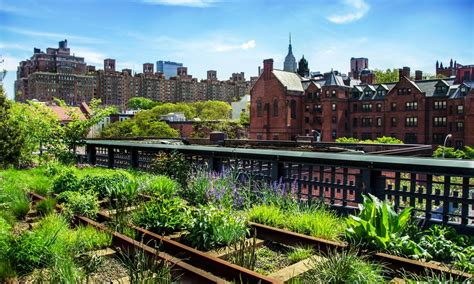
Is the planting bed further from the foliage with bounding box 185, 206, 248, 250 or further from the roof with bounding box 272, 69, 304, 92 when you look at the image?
the roof with bounding box 272, 69, 304, 92

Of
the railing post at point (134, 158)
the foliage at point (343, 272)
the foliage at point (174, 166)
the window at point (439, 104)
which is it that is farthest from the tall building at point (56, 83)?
the foliage at point (343, 272)

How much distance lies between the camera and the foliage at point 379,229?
13.6 ft

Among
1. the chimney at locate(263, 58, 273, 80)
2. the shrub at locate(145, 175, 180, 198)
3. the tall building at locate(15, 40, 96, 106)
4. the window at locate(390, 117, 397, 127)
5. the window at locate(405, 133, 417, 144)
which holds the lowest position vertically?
the window at locate(405, 133, 417, 144)

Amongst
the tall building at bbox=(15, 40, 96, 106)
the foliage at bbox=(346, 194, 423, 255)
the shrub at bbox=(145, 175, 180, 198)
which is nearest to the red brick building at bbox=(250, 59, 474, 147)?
the shrub at bbox=(145, 175, 180, 198)

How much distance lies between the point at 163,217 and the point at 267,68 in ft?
203

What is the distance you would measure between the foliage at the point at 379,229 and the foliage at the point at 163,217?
80.1 inches

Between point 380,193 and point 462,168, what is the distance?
1358 millimetres

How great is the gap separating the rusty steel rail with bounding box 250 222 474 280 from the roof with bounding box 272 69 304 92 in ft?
195

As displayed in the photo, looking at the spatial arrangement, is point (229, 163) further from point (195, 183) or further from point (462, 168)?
point (462, 168)

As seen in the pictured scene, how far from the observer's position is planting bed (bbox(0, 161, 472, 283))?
11.7 feet

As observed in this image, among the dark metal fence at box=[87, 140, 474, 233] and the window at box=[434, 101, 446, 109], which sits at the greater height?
the window at box=[434, 101, 446, 109]

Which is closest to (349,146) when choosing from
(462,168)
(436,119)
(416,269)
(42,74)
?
(462,168)

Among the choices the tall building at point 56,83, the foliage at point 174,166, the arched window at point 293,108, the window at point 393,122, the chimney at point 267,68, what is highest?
the tall building at point 56,83

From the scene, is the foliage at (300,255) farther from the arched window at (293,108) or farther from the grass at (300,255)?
the arched window at (293,108)
